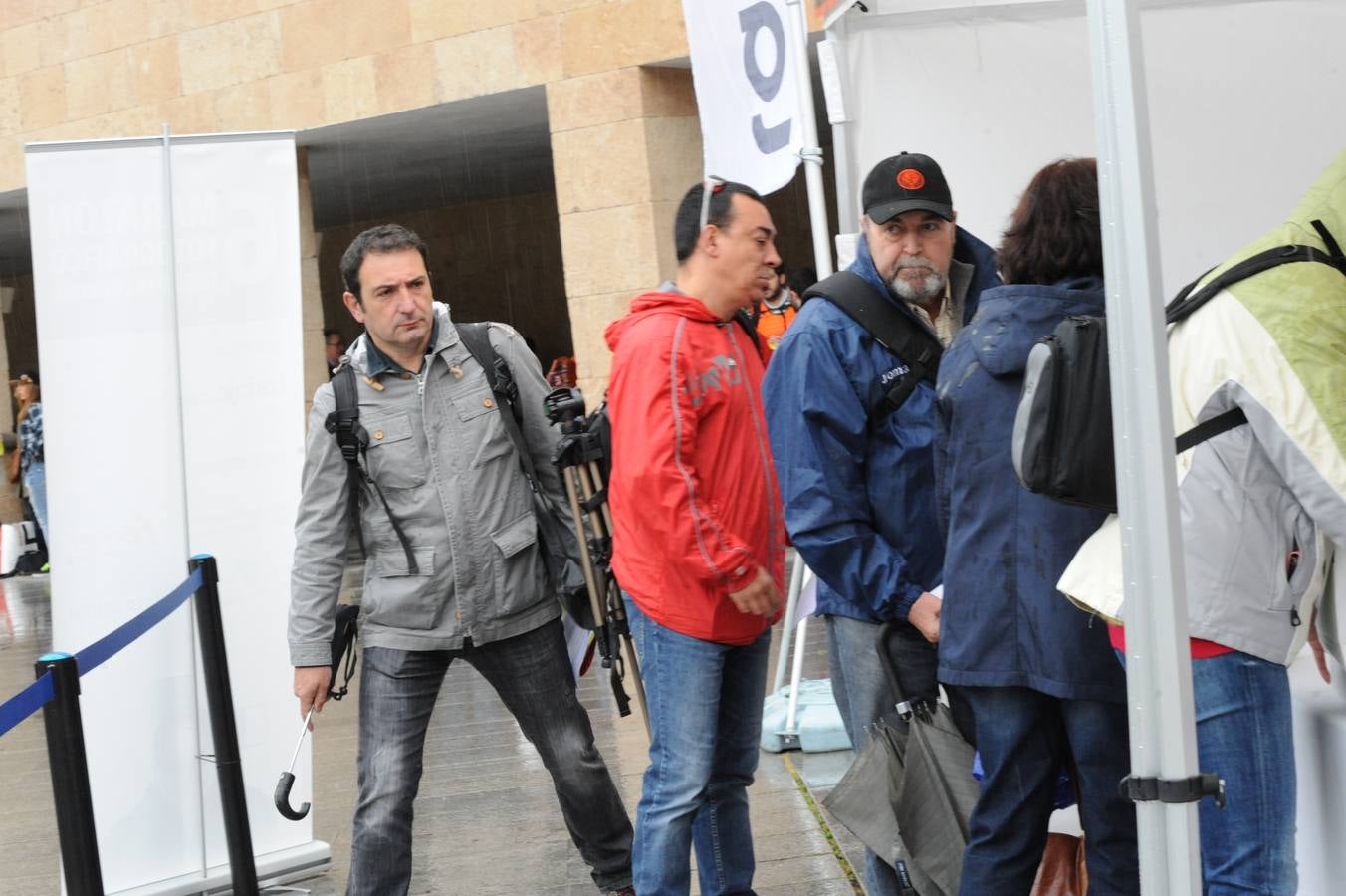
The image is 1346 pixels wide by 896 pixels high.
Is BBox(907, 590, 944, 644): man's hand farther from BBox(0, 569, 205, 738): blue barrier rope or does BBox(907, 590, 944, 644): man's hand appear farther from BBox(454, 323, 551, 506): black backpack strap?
BBox(0, 569, 205, 738): blue barrier rope

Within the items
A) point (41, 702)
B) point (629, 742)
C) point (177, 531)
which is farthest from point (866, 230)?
point (629, 742)

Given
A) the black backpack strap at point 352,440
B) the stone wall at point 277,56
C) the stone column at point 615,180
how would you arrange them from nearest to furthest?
the black backpack strap at point 352,440
the stone column at point 615,180
the stone wall at point 277,56

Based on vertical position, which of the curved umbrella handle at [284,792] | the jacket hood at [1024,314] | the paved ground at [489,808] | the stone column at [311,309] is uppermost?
the stone column at [311,309]

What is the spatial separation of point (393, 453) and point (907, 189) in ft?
4.85

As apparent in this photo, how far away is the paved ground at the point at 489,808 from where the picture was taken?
5.02 metres

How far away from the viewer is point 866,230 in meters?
3.73

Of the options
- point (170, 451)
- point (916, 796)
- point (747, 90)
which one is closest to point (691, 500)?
point (916, 796)

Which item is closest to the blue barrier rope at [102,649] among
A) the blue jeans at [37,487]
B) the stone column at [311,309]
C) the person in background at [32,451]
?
the stone column at [311,309]

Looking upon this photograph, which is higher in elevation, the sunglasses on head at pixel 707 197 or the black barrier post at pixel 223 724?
the sunglasses on head at pixel 707 197

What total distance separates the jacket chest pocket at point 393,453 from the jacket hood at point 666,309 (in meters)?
0.63

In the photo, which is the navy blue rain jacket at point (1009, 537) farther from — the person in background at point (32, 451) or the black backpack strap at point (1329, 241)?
the person in background at point (32, 451)

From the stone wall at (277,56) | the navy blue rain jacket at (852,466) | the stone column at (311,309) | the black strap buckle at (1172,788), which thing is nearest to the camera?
the black strap buckle at (1172,788)

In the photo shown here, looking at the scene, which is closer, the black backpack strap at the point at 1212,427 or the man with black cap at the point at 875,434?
the black backpack strap at the point at 1212,427

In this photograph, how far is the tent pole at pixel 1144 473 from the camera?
234 cm
